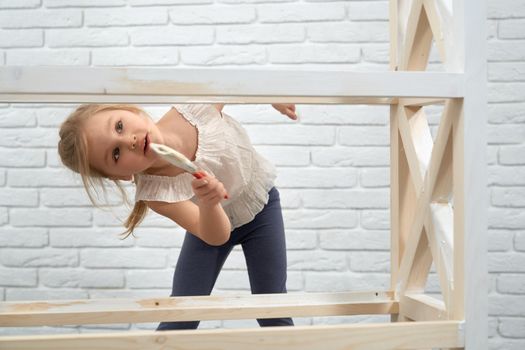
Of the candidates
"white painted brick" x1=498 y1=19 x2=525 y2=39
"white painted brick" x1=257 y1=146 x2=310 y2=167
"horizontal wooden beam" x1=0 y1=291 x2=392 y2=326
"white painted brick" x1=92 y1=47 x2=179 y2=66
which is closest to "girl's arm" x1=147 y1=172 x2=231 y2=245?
"horizontal wooden beam" x1=0 y1=291 x2=392 y2=326

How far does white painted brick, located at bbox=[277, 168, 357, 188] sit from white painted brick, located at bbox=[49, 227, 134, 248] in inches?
20.7

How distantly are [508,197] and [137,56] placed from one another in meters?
1.24

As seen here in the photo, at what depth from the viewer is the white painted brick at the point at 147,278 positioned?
7.00 ft

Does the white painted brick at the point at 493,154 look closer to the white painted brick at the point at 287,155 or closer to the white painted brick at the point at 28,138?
the white painted brick at the point at 287,155

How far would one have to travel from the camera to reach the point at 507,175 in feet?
6.81

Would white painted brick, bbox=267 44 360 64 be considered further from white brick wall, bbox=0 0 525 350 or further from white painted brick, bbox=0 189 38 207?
white painted brick, bbox=0 189 38 207

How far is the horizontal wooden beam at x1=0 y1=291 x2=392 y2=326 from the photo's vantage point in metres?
1.28

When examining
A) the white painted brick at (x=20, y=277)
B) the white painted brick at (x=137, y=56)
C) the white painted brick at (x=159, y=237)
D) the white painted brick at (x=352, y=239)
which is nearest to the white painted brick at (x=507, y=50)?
the white painted brick at (x=352, y=239)

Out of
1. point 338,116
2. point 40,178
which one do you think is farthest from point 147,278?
point 338,116

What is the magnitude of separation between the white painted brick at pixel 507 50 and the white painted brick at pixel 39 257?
56.8 inches

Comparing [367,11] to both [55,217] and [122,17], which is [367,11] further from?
[55,217]

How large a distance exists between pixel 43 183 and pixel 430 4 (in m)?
1.38

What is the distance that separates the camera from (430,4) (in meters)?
1.24

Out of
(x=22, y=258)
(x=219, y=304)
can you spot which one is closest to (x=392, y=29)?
(x=219, y=304)
